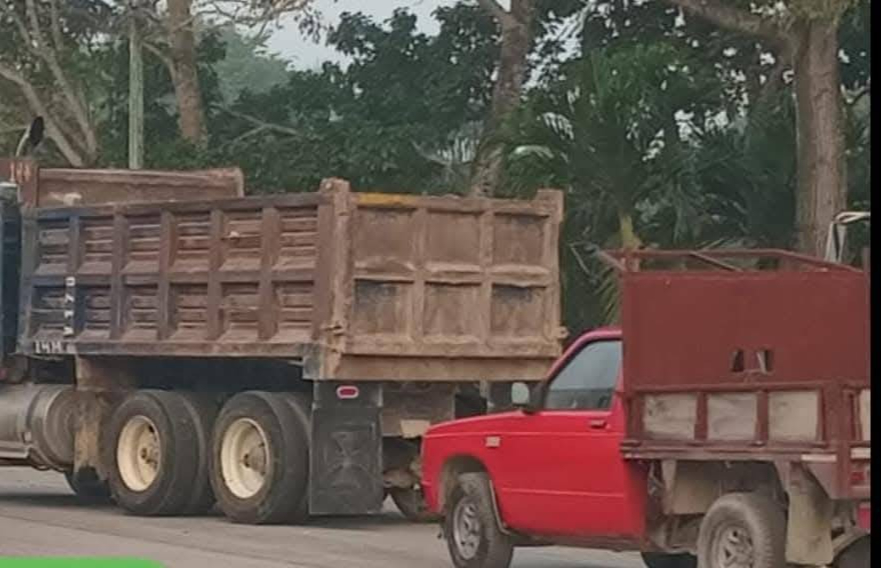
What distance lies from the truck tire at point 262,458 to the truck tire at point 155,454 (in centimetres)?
32

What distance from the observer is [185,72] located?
35500 mm

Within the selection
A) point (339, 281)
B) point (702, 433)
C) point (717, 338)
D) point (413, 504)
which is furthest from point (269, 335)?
point (702, 433)

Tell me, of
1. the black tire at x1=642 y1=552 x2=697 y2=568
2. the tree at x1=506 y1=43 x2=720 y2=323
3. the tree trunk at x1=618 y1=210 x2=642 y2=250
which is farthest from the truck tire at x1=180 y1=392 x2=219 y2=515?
the tree trunk at x1=618 y1=210 x2=642 y2=250

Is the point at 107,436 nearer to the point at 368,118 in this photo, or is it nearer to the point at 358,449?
the point at 358,449

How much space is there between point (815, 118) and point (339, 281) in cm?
951

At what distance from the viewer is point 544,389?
1337 centimetres

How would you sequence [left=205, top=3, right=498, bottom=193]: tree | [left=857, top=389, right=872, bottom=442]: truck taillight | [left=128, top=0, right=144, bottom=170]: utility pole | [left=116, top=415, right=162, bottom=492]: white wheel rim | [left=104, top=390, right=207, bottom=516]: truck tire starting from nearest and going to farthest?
1. [left=857, top=389, right=872, bottom=442]: truck taillight
2. [left=104, top=390, right=207, bottom=516]: truck tire
3. [left=116, top=415, right=162, bottom=492]: white wheel rim
4. [left=128, top=0, right=144, bottom=170]: utility pole
5. [left=205, top=3, right=498, bottom=193]: tree

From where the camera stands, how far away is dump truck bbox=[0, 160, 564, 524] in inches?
665

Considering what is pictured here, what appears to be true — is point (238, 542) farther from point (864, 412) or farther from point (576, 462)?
point (864, 412)

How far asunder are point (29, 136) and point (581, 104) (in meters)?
6.01

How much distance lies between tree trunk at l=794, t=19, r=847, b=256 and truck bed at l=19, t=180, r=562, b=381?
683cm

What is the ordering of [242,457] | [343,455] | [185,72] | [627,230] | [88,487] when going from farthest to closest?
[185,72]
[627,230]
[88,487]
[242,457]
[343,455]

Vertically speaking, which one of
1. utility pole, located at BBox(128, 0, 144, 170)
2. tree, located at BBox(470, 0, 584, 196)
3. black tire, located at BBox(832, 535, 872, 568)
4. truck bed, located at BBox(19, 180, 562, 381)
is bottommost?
black tire, located at BBox(832, 535, 872, 568)

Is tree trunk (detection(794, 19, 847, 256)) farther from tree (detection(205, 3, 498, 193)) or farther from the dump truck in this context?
tree (detection(205, 3, 498, 193))
